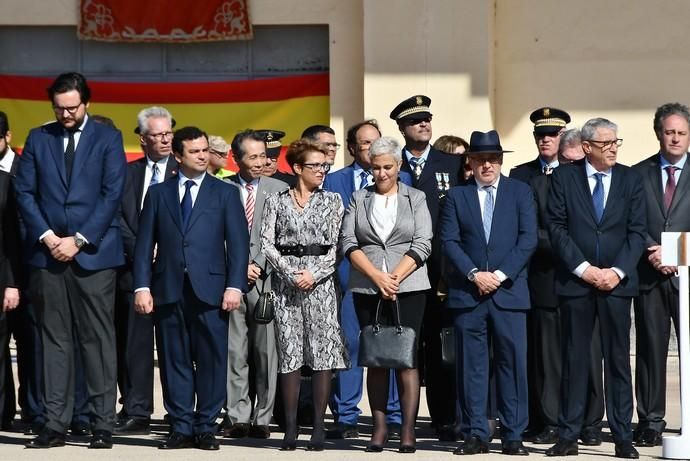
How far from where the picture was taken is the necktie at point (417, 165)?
10.9m

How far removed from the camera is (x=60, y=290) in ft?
32.9

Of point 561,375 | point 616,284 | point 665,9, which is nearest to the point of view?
point 616,284

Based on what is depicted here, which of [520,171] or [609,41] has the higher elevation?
[609,41]

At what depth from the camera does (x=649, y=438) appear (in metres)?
10.3

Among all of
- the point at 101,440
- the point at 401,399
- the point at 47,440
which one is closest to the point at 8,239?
the point at 47,440

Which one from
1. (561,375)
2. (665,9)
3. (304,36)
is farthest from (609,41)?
(561,375)

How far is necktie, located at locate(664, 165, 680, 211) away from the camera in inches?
411

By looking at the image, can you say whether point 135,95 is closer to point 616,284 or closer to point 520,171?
point 520,171

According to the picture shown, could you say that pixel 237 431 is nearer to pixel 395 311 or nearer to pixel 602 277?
pixel 395 311

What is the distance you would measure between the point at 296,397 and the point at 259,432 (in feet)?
2.38

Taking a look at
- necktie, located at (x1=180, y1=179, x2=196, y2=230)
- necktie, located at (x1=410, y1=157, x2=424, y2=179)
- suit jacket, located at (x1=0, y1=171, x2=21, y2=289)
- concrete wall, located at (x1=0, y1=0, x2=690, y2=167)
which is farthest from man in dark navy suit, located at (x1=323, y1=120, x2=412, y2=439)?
concrete wall, located at (x1=0, y1=0, x2=690, y2=167)

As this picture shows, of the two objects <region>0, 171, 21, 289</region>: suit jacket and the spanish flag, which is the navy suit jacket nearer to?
<region>0, 171, 21, 289</region>: suit jacket

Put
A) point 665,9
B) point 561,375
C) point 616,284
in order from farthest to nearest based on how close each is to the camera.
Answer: point 665,9 → point 561,375 → point 616,284

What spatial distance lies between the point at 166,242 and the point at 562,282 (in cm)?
247
